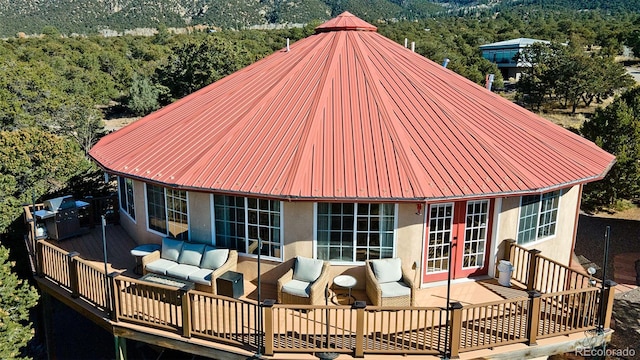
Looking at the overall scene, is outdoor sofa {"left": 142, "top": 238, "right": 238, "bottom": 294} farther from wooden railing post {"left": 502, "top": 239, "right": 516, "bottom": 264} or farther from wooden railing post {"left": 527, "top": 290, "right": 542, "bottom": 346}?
wooden railing post {"left": 502, "top": 239, "right": 516, "bottom": 264}

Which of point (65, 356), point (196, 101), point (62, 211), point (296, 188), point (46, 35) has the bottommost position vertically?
point (65, 356)

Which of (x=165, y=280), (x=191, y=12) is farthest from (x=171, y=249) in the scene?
(x=191, y=12)

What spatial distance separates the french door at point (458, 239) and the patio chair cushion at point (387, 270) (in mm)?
883

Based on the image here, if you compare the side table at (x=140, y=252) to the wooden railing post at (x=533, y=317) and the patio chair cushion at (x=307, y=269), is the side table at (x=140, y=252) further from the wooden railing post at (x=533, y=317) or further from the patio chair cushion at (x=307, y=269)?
the wooden railing post at (x=533, y=317)

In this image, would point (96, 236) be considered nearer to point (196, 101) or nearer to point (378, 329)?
point (196, 101)

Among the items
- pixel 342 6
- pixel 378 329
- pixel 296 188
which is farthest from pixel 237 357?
pixel 342 6

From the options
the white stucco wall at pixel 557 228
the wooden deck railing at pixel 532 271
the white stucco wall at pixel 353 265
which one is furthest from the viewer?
the white stucco wall at pixel 557 228

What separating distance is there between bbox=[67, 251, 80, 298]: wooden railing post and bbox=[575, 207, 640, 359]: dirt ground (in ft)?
39.0

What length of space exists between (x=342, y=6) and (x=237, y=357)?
342 feet

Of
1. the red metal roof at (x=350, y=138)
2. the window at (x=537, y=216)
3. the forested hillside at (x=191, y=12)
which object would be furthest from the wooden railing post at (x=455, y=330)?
the forested hillside at (x=191, y=12)

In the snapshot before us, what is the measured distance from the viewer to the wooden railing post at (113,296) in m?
7.99

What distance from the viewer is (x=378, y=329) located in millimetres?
8094

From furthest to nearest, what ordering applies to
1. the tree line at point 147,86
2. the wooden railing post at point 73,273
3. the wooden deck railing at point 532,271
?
the tree line at point 147,86
the wooden deck railing at point 532,271
the wooden railing post at point 73,273

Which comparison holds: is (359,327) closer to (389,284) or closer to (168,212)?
(389,284)
